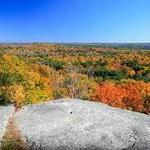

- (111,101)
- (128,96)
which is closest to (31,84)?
(111,101)

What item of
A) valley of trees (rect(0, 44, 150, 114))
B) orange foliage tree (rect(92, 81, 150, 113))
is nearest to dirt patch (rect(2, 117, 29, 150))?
valley of trees (rect(0, 44, 150, 114))

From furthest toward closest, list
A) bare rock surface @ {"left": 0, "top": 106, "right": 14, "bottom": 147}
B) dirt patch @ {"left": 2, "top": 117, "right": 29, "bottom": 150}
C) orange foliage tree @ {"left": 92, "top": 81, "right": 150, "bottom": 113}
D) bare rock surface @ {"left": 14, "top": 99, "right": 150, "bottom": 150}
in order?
1. orange foliage tree @ {"left": 92, "top": 81, "right": 150, "bottom": 113}
2. bare rock surface @ {"left": 0, "top": 106, "right": 14, "bottom": 147}
3. bare rock surface @ {"left": 14, "top": 99, "right": 150, "bottom": 150}
4. dirt patch @ {"left": 2, "top": 117, "right": 29, "bottom": 150}

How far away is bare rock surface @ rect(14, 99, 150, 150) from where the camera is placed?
81.5 ft

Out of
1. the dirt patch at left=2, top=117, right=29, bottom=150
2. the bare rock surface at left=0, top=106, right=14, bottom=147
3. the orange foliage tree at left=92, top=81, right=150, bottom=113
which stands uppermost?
the bare rock surface at left=0, top=106, right=14, bottom=147

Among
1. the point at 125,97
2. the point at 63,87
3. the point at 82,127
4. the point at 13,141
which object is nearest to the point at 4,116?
the point at 13,141

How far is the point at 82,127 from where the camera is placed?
26.0 meters

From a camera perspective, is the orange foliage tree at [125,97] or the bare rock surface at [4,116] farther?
the orange foliage tree at [125,97]

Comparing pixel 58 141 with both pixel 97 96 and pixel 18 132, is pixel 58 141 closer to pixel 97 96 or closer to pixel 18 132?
pixel 18 132

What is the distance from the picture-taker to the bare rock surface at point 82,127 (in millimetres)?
24828

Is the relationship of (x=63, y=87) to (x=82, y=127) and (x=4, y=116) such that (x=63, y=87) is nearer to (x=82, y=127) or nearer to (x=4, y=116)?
(x=4, y=116)

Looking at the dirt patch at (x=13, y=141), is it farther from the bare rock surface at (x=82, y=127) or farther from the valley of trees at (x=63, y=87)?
the valley of trees at (x=63, y=87)

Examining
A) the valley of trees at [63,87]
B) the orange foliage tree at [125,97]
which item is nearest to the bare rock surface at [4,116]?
the valley of trees at [63,87]

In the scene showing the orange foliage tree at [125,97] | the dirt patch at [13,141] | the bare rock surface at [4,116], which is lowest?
the orange foliage tree at [125,97]

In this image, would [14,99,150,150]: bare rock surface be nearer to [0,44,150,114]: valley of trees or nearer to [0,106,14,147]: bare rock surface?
[0,106,14,147]: bare rock surface
